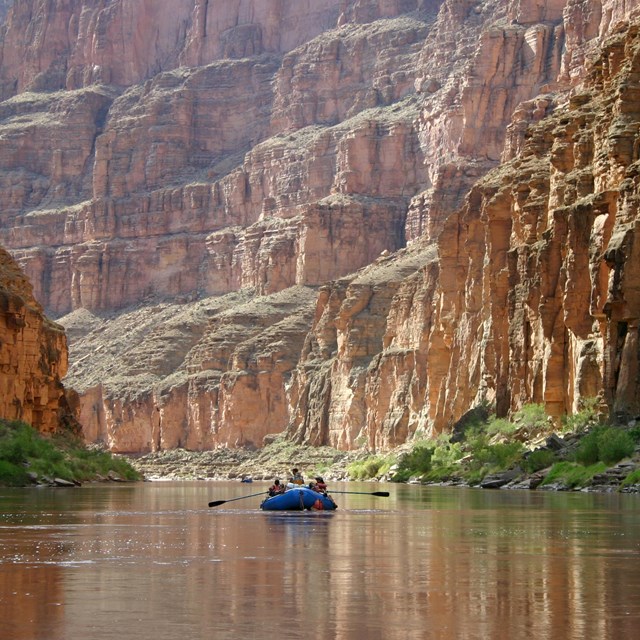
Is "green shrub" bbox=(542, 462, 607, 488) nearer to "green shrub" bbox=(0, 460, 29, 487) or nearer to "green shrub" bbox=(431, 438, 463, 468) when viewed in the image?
"green shrub" bbox=(0, 460, 29, 487)

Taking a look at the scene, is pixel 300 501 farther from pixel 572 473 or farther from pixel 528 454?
pixel 528 454

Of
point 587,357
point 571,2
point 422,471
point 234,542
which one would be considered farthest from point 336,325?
point 234,542

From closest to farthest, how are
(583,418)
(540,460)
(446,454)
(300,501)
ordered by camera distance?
1. (300,501)
2. (540,460)
3. (583,418)
4. (446,454)

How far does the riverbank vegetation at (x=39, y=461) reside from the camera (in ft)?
288

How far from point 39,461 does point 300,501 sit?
126 feet

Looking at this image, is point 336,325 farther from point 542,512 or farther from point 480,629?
point 480,629

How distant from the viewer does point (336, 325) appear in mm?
195500

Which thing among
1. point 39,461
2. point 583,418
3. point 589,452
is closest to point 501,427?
point 583,418

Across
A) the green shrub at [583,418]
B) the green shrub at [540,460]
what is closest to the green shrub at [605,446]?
the green shrub at [540,460]

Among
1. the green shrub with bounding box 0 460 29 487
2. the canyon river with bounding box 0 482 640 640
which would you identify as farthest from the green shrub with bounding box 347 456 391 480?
the canyon river with bounding box 0 482 640 640

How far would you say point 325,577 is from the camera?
29797 millimetres

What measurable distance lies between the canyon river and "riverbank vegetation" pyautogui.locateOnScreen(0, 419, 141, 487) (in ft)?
121

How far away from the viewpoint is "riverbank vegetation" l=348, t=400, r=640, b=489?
72.6 metres

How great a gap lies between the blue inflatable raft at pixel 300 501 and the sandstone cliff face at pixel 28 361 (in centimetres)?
4775
